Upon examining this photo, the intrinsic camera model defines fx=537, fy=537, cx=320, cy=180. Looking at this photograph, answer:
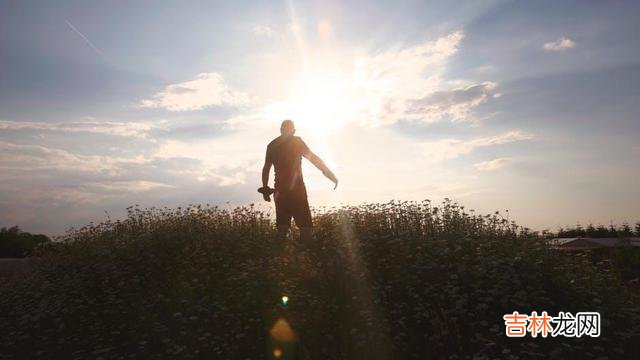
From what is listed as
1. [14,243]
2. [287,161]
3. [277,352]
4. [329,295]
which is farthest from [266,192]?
[14,243]

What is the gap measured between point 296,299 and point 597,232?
1644 centimetres

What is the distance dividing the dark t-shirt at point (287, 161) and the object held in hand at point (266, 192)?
15 centimetres

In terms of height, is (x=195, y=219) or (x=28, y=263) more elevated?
(x=195, y=219)

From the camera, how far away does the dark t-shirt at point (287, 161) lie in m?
11.7

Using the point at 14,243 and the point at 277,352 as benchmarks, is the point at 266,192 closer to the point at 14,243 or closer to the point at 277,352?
the point at 277,352

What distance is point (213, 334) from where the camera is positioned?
8367mm

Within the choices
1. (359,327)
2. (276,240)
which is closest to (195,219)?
(276,240)

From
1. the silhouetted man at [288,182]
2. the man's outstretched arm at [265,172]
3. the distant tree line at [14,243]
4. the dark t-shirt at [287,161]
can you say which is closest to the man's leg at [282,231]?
the silhouetted man at [288,182]

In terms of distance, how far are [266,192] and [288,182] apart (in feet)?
1.80

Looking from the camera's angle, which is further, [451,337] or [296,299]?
[296,299]

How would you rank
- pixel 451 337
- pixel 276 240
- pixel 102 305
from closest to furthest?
pixel 451 337 < pixel 102 305 < pixel 276 240

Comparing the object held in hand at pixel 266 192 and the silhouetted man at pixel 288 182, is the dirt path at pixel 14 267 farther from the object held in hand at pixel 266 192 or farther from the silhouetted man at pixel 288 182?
the silhouetted man at pixel 288 182

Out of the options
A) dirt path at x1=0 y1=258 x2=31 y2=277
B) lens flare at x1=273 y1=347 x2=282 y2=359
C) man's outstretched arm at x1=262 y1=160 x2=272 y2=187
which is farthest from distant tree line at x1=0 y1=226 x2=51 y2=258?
lens flare at x1=273 y1=347 x2=282 y2=359

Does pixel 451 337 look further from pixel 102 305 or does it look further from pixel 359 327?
pixel 102 305
